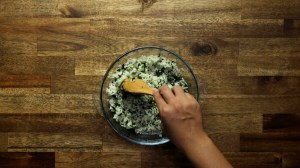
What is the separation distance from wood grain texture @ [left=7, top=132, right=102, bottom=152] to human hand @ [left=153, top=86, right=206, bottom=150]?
0.32 metres

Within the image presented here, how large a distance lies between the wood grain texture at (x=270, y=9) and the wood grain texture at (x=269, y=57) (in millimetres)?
76

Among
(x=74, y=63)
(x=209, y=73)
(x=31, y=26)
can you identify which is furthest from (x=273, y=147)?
(x=31, y=26)

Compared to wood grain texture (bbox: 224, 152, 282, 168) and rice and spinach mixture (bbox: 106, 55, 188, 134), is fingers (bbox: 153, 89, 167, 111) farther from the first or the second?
wood grain texture (bbox: 224, 152, 282, 168)

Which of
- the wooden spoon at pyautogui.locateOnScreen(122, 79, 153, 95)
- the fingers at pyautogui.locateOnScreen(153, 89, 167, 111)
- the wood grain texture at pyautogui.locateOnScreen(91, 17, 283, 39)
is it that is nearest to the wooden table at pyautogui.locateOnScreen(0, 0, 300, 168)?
the wood grain texture at pyautogui.locateOnScreen(91, 17, 283, 39)

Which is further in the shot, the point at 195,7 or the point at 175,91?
the point at 195,7

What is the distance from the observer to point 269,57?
4.40 ft

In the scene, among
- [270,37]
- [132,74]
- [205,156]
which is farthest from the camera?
[270,37]

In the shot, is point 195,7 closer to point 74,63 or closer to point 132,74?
point 132,74

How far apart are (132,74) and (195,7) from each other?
0.30 m

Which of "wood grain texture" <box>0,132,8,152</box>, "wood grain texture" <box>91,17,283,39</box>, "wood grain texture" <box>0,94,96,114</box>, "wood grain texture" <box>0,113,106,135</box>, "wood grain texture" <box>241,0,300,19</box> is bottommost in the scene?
"wood grain texture" <box>0,132,8,152</box>

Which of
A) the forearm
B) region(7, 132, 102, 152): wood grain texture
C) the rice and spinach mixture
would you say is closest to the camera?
the forearm

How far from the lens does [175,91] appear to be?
3.66 ft

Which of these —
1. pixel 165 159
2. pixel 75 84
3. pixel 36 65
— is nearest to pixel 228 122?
pixel 165 159

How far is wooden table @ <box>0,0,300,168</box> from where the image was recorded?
4.33 feet
